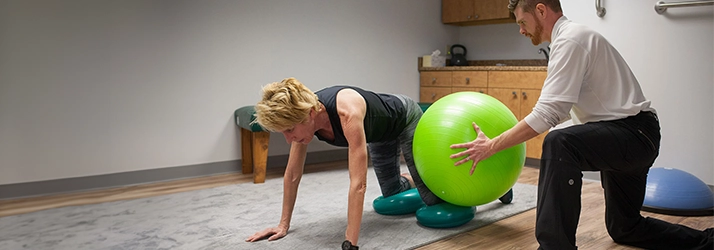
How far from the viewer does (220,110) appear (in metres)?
4.35

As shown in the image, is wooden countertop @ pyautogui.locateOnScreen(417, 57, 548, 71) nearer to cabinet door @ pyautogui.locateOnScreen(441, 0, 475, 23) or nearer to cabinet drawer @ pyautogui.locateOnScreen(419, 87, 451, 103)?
cabinet drawer @ pyautogui.locateOnScreen(419, 87, 451, 103)

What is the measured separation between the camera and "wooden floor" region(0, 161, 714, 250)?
99.2 inches

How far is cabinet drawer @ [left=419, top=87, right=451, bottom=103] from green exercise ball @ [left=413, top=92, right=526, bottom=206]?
2753 mm

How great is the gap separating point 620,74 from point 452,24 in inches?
155

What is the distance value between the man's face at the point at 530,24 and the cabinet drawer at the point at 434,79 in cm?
304

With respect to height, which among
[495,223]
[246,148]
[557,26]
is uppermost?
[557,26]

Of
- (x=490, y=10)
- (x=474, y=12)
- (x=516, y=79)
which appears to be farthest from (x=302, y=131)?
(x=474, y=12)

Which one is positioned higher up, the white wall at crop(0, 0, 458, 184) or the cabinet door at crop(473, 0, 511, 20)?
the cabinet door at crop(473, 0, 511, 20)

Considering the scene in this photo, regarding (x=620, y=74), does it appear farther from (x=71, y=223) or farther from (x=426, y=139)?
(x=71, y=223)

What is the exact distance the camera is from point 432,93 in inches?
217

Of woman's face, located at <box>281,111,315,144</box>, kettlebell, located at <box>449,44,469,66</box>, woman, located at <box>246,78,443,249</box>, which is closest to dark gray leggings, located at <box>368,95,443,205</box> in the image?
woman, located at <box>246,78,443,249</box>

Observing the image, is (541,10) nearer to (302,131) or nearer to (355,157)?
(355,157)

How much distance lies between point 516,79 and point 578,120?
8.10 ft

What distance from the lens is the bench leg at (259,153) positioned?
3.94m
